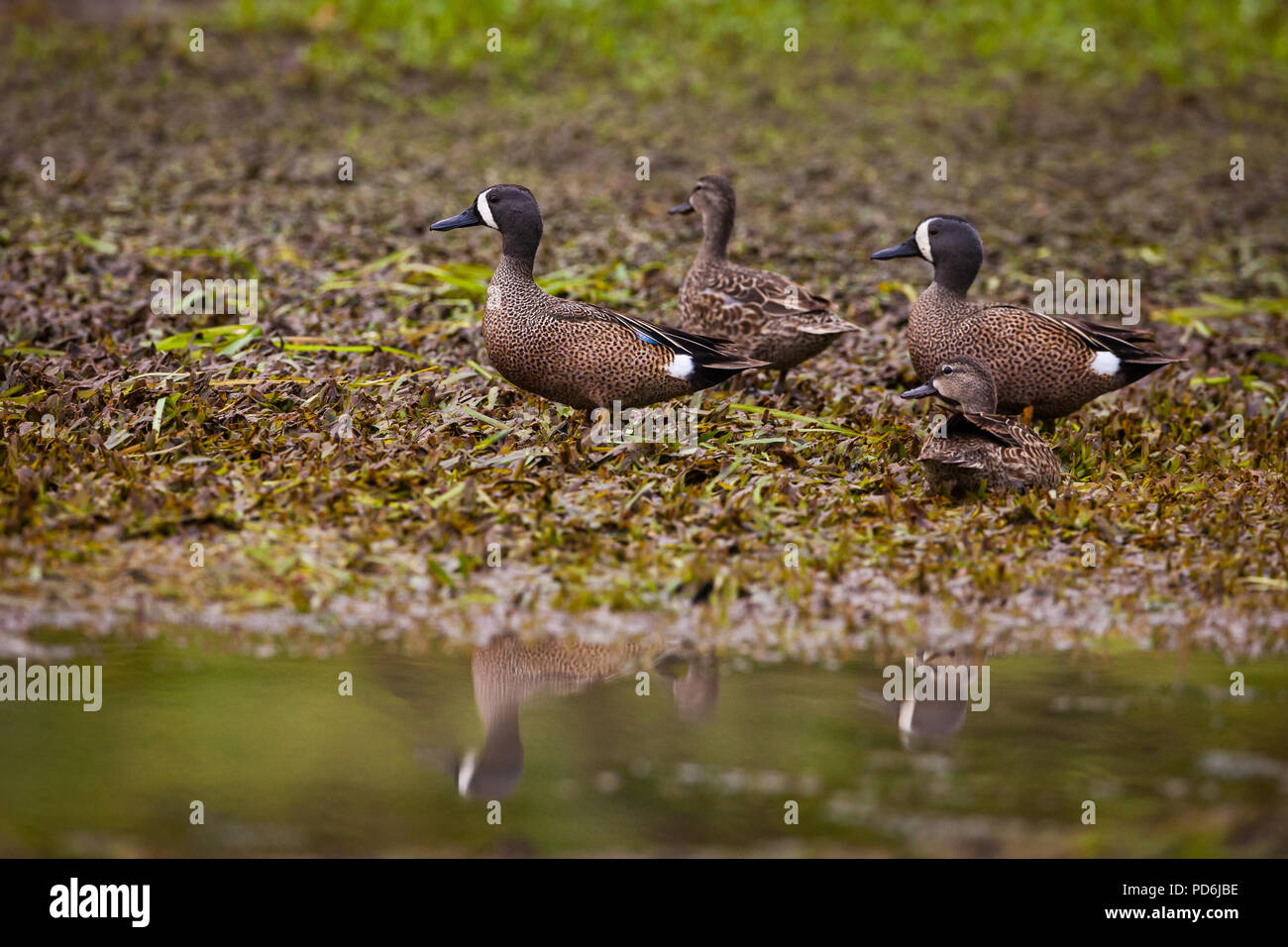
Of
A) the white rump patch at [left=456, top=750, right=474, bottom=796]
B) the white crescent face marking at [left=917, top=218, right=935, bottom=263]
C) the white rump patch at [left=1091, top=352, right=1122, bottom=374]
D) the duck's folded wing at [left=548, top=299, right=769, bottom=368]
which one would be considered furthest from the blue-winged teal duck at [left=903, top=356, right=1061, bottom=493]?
the white rump patch at [left=456, top=750, right=474, bottom=796]

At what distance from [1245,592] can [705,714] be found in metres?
2.41

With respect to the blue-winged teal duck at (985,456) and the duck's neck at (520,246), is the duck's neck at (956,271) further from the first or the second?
the duck's neck at (520,246)

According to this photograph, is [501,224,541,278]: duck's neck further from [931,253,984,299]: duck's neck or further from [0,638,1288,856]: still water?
[0,638,1288,856]: still water

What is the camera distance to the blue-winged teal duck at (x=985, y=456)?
632 centimetres

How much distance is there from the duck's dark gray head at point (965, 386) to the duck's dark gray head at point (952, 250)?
0.74 meters

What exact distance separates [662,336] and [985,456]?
1.60 meters

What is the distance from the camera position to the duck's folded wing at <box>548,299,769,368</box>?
22.6 feet

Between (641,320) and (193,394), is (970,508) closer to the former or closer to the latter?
(641,320)

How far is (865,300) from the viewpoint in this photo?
31.4 feet

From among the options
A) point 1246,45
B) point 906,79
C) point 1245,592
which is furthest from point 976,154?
point 1245,592

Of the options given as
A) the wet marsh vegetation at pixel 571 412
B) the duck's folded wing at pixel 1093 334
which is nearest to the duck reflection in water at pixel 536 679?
the wet marsh vegetation at pixel 571 412

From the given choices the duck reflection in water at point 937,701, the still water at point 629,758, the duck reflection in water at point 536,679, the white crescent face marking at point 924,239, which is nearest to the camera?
the still water at point 629,758

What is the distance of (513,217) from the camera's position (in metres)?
7.01

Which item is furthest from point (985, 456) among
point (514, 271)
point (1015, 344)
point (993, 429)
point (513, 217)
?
point (513, 217)
